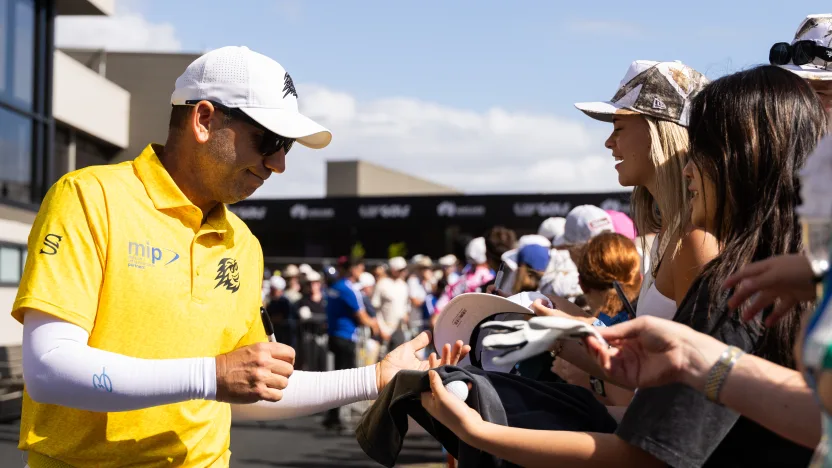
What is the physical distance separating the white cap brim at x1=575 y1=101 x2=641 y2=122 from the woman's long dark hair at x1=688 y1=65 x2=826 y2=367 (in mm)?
1116

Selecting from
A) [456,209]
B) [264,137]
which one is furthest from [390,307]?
[456,209]

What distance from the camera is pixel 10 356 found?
37.5ft

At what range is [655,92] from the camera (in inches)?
135

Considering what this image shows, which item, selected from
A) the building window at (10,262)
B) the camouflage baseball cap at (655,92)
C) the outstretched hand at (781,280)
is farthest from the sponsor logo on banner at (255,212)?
the outstretched hand at (781,280)

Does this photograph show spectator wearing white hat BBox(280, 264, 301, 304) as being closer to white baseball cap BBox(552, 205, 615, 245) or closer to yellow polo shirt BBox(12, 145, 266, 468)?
white baseball cap BBox(552, 205, 615, 245)

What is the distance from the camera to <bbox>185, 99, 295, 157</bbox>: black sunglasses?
2.97 meters

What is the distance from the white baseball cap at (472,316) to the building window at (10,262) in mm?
11461

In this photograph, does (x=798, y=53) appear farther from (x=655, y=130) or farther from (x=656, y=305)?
(x=656, y=305)

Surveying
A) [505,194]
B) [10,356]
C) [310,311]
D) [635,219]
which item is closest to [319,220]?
[505,194]

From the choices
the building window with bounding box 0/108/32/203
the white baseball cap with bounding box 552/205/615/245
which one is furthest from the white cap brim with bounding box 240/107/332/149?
the building window with bounding box 0/108/32/203

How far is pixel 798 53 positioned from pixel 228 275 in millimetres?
2451

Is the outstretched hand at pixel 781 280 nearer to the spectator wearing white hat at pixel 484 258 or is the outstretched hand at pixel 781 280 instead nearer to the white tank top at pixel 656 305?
the white tank top at pixel 656 305

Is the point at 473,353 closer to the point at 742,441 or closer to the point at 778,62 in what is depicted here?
the point at 742,441

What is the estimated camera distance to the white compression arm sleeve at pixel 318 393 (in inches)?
124
